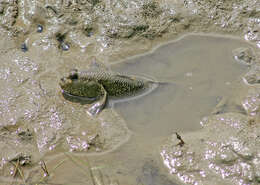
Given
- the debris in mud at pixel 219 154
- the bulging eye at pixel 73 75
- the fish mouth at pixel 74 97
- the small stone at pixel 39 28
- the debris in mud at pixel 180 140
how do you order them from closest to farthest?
the debris in mud at pixel 219 154, the debris in mud at pixel 180 140, the bulging eye at pixel 73 75, the fish mouth at pixel 74 97, the small stone at pixel 39 28

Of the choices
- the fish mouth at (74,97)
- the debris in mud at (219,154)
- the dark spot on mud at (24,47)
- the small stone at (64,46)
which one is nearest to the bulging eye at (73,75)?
the fish mouth at (74,97)

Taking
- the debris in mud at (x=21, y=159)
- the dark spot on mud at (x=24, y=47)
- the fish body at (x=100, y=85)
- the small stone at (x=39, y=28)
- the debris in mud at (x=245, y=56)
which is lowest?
the debris in mud at (x=21, y=159)

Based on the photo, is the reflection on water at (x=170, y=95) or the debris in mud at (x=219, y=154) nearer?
the debris in mud at (x=219, y=154)

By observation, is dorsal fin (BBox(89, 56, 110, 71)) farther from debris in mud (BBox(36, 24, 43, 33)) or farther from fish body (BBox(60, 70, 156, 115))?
debris in mud (BBox(36, 24, 43, 33))

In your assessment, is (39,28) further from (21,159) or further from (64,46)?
(21,159)

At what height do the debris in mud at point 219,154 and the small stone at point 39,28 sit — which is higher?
the small stone at point 39,28

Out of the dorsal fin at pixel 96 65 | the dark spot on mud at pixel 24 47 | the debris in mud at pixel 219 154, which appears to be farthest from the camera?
the dark spot on mud at pixel 24 47

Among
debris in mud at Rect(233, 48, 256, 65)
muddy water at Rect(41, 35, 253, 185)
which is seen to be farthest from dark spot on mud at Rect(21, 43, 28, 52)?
debris in mud at Rect(233, 48, 256, 65)

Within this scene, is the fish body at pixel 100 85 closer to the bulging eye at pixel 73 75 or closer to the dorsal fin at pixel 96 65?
the bulging eye at pixel 73 75
